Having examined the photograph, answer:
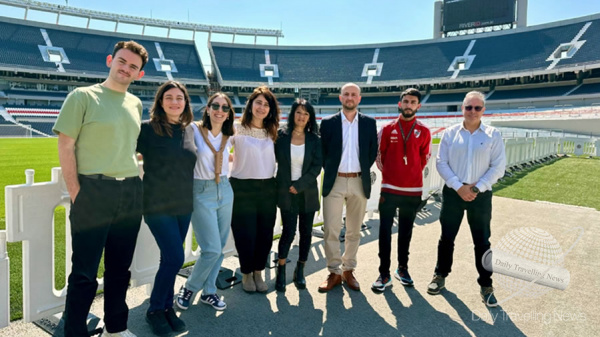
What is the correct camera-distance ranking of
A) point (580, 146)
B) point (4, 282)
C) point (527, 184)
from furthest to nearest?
point (580, 146), point (527, 184), point (4, 282)

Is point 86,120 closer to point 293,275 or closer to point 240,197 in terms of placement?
point 240,197

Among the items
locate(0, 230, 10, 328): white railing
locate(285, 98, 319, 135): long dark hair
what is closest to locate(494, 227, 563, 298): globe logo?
locate(285, 98, 319, 135): long dark hair

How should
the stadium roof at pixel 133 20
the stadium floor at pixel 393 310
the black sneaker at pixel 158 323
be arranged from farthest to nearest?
the stadium roof at pixel 133 20, the stadium floor at pixel 393 310, the black sneaker at pixel 158 323

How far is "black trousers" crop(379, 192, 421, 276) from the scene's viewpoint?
3.77m

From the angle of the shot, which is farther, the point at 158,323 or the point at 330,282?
the point at 330,282

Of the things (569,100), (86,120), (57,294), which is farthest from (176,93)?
(569,100)

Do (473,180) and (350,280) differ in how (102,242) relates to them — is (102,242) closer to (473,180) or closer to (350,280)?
(350,280)

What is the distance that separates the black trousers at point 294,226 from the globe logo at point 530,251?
2051 mm

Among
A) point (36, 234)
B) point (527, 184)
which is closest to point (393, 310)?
point (36, 234)

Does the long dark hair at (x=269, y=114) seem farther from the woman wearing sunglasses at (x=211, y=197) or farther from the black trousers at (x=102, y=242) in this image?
the black trousers at (x=102, y=242)

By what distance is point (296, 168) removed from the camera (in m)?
3.59

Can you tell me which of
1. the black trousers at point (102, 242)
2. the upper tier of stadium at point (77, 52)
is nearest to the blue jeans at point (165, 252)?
the black trousers at point (102, 242)

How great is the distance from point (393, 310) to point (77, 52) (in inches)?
2146

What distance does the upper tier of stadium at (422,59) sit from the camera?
132 ft
